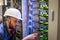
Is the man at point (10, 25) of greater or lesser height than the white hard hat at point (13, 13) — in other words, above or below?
below

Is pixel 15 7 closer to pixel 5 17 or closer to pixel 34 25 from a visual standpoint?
pixel 5 17

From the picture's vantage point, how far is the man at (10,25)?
142 cm

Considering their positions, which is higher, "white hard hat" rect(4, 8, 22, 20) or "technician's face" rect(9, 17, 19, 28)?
"white hard hat" rect(4, 8, 22, 20)

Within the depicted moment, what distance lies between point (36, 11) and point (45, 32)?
229 mm

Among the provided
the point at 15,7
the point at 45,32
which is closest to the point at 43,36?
the point at 45,32

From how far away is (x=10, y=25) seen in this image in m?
1.46

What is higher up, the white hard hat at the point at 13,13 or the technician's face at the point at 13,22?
the white hard hat at the point at 13,13

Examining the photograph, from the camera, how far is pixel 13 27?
1.45 metres

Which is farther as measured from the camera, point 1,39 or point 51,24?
point 1,39

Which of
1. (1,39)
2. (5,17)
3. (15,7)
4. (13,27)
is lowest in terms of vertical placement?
(1,39)

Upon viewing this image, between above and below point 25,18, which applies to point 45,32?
below

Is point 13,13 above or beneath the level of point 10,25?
above

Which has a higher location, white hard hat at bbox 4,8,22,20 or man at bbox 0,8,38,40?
white hard hat at bbox 4,8,22,20

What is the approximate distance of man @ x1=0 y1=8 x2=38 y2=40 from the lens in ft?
4.67
